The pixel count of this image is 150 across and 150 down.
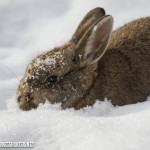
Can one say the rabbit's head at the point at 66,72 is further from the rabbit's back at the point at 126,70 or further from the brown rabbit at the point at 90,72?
the rabbit's back at the point at 126,70

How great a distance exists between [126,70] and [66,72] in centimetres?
108

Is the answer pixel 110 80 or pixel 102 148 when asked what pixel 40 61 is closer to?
pixel 110 80

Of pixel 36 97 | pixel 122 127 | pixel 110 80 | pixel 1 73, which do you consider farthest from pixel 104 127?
pixel 1 73

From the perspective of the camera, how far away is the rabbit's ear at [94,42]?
3973 millimetres

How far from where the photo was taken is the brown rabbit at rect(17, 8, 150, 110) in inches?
163

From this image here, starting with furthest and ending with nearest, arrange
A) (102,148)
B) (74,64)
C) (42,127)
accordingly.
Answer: (74,64) < (42,127) < (102,148)

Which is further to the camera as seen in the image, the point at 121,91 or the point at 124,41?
the point at 124,41

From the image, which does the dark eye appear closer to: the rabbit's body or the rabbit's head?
the rabbit's head

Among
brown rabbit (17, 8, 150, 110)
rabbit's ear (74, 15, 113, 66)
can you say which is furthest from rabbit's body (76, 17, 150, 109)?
rabbit's ear (74, 15, 113, 66)

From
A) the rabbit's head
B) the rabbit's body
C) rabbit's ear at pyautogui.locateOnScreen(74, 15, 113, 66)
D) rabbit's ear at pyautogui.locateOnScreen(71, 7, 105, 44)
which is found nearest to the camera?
rabbit's ear at pyautogui.locateOnScreen(74, 15, 113, 66)

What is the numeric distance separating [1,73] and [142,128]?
6.79 meters

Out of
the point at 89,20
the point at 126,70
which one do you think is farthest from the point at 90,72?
the point at 89,20

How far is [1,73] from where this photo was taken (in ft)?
27.3

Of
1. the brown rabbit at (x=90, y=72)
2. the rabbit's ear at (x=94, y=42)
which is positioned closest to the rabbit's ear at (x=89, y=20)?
the brown rabbit at (x=90, y=72)
